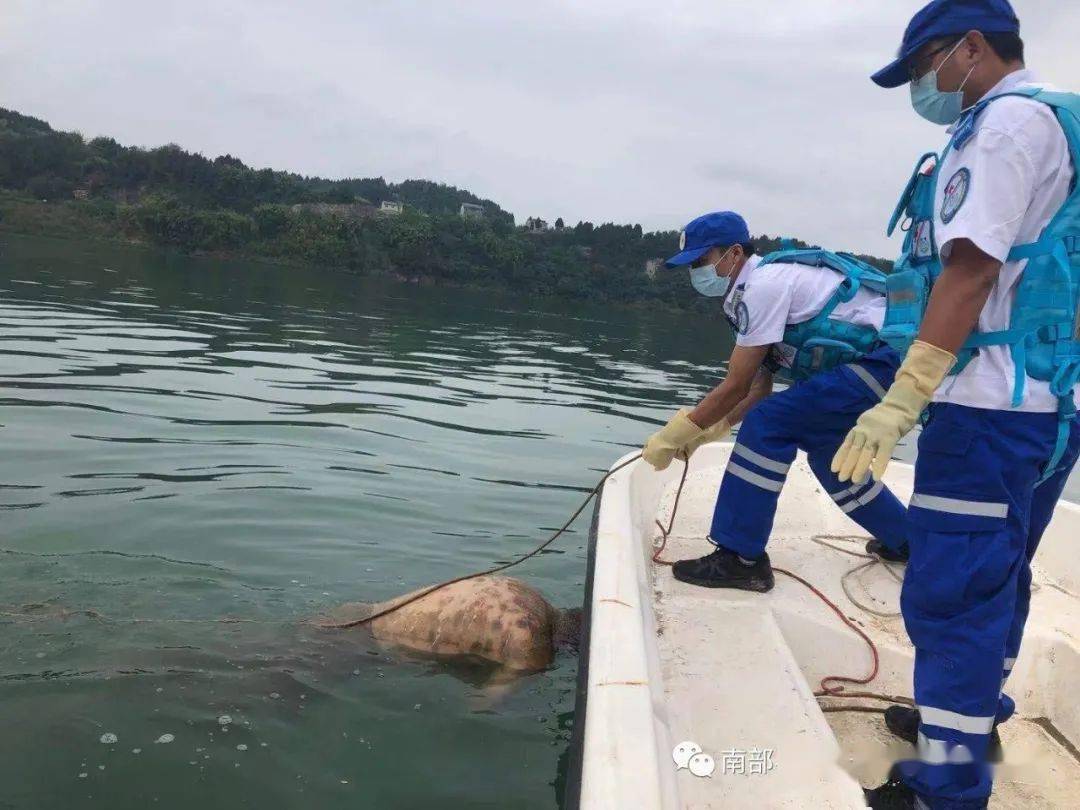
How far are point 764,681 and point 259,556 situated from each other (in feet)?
11.0

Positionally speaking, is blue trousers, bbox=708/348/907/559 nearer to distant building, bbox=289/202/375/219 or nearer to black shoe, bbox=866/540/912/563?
black shoe, bbox=866/540/912/563

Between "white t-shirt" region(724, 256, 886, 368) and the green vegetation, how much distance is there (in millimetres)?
47089

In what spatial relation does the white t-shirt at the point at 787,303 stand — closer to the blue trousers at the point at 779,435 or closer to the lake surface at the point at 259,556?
the blue trousers at the point at 779,435

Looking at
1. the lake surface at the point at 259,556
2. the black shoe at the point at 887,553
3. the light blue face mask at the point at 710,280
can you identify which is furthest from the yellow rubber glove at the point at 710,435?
the lake surface at the point at 259,556

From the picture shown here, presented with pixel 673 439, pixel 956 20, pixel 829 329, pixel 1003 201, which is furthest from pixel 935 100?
pixel 673 439

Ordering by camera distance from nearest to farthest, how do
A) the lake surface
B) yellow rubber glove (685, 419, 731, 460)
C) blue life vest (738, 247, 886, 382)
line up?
the lake surface → blue life vest (738, 247, 886, 382) → yellow rubber glove (685, 419, 731, 460)

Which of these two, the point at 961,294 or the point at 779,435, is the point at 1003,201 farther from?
the point at 779,435

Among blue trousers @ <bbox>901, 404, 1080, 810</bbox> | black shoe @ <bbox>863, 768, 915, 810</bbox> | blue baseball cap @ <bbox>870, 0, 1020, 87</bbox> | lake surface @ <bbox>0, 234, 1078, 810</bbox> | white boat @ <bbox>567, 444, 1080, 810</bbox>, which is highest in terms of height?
blue baseball cap @ <bbox>870, 0, 1020, 87</bbox>

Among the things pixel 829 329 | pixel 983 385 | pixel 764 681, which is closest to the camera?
pixel 983 385

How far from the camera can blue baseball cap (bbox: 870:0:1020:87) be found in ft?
7.14

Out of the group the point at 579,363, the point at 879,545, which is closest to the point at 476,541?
the point at 879,545

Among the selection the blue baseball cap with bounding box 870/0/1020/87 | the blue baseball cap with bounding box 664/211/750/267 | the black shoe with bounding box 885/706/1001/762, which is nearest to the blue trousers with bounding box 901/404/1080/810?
the black shoe with bounding box 885/706/1001/762

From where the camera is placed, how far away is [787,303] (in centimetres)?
345

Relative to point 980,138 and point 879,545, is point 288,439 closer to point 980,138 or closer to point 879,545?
point 879,545
